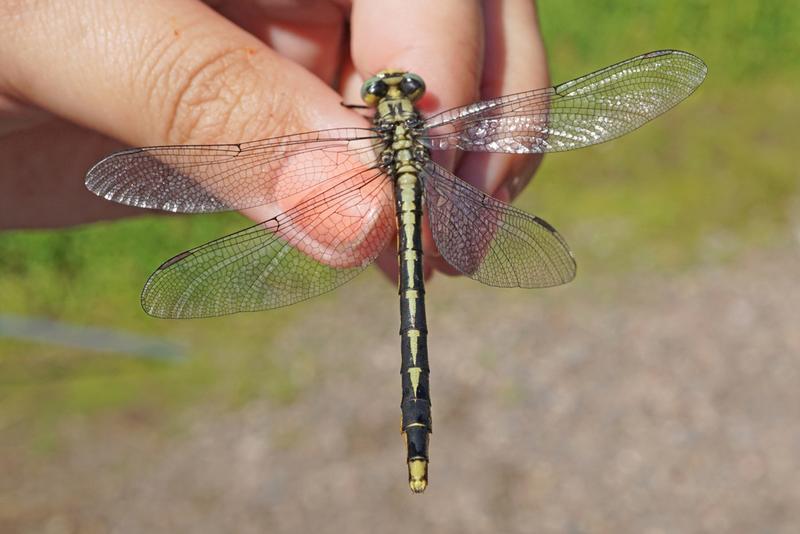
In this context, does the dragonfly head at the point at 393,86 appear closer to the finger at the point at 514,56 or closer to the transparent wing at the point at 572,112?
the transparent wing at the point at 572,112

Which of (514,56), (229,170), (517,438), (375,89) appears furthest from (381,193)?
(517,438)

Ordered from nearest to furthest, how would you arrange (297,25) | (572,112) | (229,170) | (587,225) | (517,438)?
(229,170), (572,112), (297,25), (517,438), (587,225)

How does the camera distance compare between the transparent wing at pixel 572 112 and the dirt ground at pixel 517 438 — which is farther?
the dirt ground at pixel 517 438

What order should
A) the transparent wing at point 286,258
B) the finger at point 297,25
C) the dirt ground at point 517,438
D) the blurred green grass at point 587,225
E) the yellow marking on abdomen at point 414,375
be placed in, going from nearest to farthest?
the yellow marking on abdomen at point 414,375, the transparent wing at point 286,258, the finger at point 297,25, the dirt ground at point 517,438, the blurred green grass at point 587,225

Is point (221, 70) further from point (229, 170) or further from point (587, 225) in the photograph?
point (587, 225)

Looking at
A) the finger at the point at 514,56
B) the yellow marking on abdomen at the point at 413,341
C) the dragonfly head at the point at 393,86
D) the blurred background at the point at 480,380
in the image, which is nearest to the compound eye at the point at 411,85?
the dragonfly head at the point at 393,86

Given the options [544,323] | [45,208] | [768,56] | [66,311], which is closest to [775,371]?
[544,323]

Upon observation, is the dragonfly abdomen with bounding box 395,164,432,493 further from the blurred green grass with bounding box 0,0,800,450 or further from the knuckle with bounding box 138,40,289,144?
the blurred green grass with bounding box 0,0,800,450

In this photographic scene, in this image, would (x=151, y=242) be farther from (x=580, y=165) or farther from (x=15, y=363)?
(x=580, y=165)
